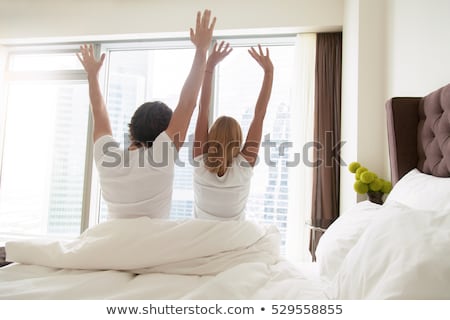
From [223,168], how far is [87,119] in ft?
8.02

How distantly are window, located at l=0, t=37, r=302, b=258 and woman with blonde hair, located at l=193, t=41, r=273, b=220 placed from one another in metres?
1.57

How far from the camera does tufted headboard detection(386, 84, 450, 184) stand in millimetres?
1082

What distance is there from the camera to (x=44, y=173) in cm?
312

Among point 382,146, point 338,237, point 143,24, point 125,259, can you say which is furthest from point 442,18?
point 143,24

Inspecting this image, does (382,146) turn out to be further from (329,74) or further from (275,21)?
(275,21)

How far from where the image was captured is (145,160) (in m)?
1.05

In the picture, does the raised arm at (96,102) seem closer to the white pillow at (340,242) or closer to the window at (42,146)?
the white pillow at (340,242)

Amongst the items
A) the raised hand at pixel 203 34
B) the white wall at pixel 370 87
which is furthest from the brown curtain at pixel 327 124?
the raised hand at pixel 203 34

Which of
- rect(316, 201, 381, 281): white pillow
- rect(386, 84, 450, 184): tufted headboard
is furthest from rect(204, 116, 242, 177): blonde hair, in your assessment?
rect(386, 84, 450, 184): tufted headboard

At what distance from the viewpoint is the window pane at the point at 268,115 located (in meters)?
2.71

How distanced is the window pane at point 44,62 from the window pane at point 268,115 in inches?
65.8

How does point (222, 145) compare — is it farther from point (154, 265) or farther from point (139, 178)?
point (154, 265)

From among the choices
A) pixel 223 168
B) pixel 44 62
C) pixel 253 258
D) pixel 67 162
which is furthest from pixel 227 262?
pixel 44 62

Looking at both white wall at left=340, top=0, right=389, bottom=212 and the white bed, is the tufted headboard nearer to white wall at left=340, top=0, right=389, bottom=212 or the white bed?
the white bed
